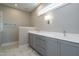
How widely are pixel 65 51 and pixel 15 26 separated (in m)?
4.29

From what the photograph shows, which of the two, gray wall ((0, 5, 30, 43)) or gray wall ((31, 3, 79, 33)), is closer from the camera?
gray wall ((31, 3, 79, 33))

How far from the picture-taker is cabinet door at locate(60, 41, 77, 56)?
1528 millimetres

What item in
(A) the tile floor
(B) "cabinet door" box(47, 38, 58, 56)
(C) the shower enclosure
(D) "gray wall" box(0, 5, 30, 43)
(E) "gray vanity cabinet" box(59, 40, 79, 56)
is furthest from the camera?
(D) "gray wall" box(0, 5, 30, 43)

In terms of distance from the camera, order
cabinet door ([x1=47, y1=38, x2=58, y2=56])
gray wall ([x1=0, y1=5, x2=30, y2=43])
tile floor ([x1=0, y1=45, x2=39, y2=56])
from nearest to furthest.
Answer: cabinet door ([x1=47, y1=38, x2=58, y2=56]) < tile floor ([x1=0, y1=45, x2=39, y2=56]) < gray wall ([x1=0, y1=5, x2=30, y2=43])

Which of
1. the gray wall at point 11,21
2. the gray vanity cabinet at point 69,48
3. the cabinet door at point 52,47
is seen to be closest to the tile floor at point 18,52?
the cabinet door at point 52,47

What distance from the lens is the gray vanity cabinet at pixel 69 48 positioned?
149 centimetres

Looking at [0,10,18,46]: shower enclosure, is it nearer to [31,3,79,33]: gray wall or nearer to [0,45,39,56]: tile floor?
[0,45,39,56]: tile floor

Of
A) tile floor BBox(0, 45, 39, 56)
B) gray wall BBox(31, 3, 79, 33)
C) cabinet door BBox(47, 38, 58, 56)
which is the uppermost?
gray wall BBox(31, 3, 79, 33)

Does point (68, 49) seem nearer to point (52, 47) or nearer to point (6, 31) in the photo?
point (52, 47)

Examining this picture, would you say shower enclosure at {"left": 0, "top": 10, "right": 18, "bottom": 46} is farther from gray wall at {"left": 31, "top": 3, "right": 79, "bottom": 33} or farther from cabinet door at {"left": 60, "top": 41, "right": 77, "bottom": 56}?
cabinet door at {"left": 60, "top": 41, "right": 77, "bottom": 56}

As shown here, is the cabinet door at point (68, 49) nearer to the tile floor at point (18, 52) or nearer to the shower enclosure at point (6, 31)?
the tile floor at point (18, 52)

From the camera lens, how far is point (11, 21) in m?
5.31

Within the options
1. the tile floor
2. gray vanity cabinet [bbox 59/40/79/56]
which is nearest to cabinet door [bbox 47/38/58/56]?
gray vanity cabinet [bbox 59/40/79/56]

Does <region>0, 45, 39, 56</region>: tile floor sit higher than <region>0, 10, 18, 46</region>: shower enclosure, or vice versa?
<region>0, 10, 18, 46</region>: shower enclosure
